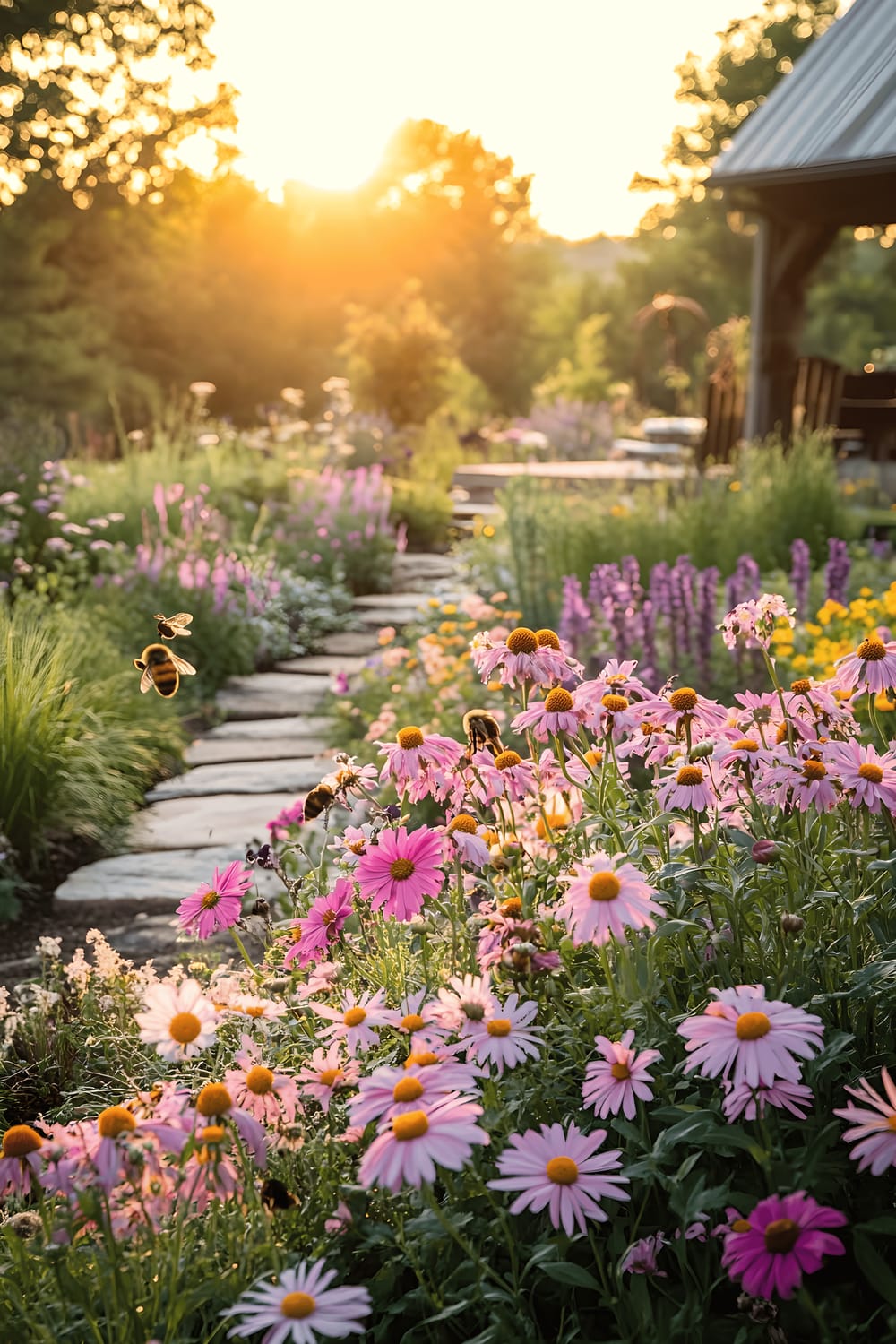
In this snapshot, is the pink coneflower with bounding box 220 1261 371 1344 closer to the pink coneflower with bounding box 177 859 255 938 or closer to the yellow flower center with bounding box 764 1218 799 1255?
the yellow flower center with bounding box 764 1218 799 1255

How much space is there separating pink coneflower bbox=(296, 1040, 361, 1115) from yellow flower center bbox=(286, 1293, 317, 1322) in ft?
1.09

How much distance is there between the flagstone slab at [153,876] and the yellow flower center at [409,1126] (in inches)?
99.1

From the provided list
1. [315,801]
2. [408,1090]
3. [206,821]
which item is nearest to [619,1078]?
[408,1090]

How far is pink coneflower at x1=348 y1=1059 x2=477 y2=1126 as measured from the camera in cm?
134

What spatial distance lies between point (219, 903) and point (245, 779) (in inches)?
121

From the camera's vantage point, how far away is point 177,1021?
148cm

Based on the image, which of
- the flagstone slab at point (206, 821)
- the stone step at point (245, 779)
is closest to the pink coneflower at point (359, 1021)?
the flagstone slab at point (206, 821)

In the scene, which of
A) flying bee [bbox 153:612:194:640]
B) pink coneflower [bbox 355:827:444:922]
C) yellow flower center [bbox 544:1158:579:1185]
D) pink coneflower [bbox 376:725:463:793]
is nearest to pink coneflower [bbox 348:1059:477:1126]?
yellow flower center [bbox 544:1158:579:1185]

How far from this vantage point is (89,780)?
4340 mm

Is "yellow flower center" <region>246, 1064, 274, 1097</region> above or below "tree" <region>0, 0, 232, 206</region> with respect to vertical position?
below

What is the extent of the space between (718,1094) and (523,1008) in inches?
12.1

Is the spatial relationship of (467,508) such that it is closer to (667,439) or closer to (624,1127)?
(667,439)

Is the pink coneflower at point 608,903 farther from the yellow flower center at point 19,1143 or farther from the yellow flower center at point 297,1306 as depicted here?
the yellow flower center at point 19,1143

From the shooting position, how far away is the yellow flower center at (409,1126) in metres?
1.28
